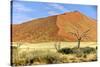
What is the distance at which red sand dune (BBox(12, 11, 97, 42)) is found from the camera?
249cm

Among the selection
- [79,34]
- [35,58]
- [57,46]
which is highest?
[79,34]

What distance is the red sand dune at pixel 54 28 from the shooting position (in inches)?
98.1

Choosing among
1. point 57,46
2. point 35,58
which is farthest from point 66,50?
point 35,58

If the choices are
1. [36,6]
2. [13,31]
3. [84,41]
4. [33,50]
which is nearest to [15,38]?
[13,31]

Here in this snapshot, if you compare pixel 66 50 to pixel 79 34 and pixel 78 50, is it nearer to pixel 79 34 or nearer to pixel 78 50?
pixel 78 50

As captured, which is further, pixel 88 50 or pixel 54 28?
pixel 88 50

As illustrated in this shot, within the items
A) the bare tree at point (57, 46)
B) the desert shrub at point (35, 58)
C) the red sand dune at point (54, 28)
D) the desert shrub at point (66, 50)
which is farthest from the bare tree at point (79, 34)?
the desert shrub at point (35, 58)

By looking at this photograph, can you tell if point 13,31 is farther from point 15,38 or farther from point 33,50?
point 33,50

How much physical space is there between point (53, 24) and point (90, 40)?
56 centimetres

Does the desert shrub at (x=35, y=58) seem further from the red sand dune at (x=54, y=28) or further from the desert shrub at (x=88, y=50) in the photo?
the desert shrub at (x=88, y=50)

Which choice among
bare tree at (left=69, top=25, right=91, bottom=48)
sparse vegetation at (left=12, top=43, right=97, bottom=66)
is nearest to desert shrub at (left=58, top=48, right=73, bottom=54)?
sparse vegetation at (left=12, top=43, right=97, bottom=66)

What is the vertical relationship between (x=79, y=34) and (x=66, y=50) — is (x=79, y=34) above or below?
above

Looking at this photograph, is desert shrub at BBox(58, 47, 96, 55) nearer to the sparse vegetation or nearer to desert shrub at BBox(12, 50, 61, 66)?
the sparse vegetation

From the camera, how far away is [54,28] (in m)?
A: 2.61
